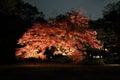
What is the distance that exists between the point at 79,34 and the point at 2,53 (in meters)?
9.57

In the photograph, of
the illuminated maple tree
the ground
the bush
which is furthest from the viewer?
the bush

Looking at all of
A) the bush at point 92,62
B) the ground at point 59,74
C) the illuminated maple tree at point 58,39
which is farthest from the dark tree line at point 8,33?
the ground at point 59,74

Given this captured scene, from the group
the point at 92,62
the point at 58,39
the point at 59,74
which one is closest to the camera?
the point at 59,74

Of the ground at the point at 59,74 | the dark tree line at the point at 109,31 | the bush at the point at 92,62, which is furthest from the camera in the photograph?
the dark tree line at the point at 109,31

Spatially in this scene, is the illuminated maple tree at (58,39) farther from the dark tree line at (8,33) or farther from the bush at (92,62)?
the dark tree line at (8,33)

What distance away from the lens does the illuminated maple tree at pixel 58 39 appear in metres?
24.8

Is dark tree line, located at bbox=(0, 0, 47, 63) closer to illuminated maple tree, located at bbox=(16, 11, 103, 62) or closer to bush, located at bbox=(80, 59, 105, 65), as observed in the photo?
illuminated maple tree, located at bbox=(16, 11, 103, 62)

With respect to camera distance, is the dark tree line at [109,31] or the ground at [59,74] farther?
the dark tree line at [109,31]

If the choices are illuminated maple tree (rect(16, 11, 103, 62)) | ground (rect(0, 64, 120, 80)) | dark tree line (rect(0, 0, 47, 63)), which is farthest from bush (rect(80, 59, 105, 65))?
dark tree line (rect(0, 0, 47, 63))

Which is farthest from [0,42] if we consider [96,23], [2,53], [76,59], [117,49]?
[117,49]

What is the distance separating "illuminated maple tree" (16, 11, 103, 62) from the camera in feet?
81.5

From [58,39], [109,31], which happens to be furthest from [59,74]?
[109,31]

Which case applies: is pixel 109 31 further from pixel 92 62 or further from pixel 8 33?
pixel 8 33

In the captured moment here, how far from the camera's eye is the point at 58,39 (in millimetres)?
25109
